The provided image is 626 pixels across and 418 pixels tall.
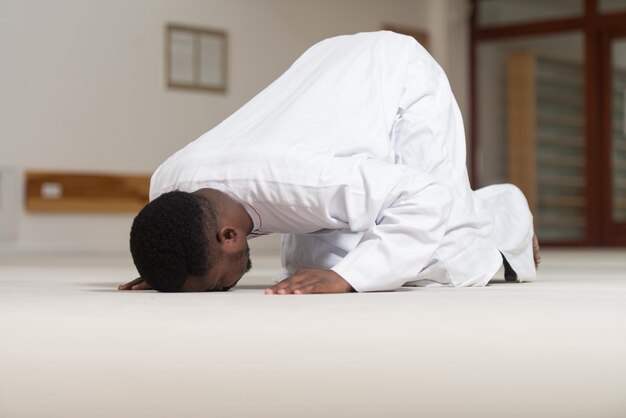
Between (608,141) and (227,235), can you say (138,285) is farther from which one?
(608,141)

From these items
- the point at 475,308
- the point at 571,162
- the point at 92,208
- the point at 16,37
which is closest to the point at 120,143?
the point at 92,208

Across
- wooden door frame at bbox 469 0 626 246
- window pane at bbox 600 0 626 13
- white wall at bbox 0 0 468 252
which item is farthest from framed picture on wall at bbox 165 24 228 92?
window pane at bbox 600 0 626 13

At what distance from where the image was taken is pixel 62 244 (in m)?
7.22

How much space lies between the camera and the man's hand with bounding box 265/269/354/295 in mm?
2248

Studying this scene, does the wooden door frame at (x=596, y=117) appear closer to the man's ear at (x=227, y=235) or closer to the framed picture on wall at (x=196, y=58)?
the framed picture on wall at (x=196, y=58)

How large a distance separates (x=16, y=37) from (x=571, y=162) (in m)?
4.65

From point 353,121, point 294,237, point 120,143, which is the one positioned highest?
point 120,143

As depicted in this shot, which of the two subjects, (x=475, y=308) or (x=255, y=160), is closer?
(x=475, y=308)

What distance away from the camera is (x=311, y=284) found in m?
2.27

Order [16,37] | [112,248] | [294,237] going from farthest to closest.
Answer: [112,248], [16,37], [294,237]

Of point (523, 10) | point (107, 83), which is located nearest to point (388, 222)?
point (107, 83)

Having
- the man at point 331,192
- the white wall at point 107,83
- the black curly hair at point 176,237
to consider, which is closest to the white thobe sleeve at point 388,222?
the man at point 331,192

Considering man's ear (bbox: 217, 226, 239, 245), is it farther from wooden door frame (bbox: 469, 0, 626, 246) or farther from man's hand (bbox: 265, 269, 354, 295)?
wooden door frame (bbox: 469, 0, 626, 246)

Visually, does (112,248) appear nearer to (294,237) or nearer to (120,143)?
(120,143)
